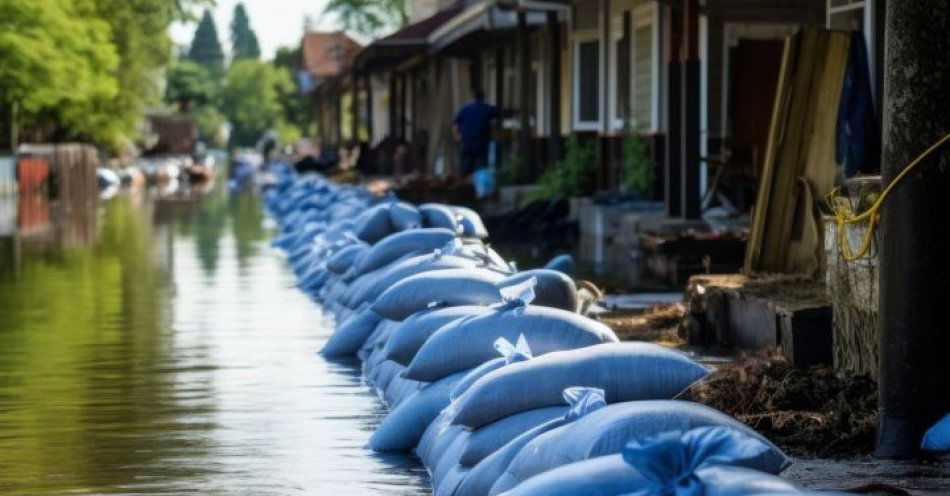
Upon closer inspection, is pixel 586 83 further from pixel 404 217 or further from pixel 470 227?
pixel 470 227

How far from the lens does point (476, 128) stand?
28.9 m

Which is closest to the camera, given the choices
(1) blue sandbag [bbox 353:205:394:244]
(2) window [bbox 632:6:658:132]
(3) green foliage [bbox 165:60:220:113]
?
(1) blue sandbag [bbox 353:205:394:244]

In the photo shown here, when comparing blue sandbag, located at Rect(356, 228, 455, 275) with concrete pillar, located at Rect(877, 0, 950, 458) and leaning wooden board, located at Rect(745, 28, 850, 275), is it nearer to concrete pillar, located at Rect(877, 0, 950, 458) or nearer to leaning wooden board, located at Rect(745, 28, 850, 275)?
leaning wooden board, located at Rect(745, 28, 850, 275)

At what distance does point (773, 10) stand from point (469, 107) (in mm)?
11418

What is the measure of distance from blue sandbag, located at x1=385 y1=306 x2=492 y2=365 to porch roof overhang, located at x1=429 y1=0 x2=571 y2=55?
15370 millimetres

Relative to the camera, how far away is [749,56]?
20016 mm

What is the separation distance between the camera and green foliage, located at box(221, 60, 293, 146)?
15738cm

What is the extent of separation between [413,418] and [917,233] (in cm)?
239

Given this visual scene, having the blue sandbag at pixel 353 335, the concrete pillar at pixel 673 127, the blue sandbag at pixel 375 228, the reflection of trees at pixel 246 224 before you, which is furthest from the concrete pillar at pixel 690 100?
the blue sandbag at pixel 353 335

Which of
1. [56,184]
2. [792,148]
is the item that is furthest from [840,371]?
[56,184]

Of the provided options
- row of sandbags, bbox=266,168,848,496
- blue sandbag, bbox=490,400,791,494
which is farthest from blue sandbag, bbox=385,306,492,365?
blue sandbag, bbox=490,400,791,494

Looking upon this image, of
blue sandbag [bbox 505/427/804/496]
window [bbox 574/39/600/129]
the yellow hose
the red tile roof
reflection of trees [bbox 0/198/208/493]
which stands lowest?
reflection of trees [bbox 0/198/208/493]

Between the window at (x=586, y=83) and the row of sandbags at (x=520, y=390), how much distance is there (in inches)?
489

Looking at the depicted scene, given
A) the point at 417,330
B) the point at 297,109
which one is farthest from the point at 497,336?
the point at 297,109
